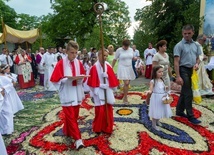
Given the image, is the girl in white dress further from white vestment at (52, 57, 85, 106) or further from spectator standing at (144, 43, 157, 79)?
spectator standing at (144, 43, 157, 79)

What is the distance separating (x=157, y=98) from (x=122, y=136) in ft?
3.53

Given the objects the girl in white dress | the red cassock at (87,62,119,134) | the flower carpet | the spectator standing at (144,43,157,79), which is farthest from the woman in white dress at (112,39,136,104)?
the spectator standing at (144,43,157,79)

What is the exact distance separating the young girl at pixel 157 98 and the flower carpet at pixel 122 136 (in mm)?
380

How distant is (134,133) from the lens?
494cm

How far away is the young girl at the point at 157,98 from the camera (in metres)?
4.94

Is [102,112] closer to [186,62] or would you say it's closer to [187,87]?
[187,87]

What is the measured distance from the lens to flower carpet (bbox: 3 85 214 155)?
428 centimetres

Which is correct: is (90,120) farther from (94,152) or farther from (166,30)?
A: (166,30)

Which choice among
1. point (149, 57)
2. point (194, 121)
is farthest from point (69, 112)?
point (149, 57)

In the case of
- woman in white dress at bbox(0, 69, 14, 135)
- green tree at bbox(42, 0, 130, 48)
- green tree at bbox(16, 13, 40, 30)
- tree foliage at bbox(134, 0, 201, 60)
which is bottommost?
woman in white dress at bbox(0, 69, 14, 135)

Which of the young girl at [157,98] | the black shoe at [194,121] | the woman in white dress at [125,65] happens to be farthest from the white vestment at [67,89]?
the woman in white dress at [125,65]

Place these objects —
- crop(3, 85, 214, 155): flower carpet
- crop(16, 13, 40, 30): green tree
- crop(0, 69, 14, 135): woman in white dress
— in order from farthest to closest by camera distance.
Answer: crop(16, 13, 40, 30): green tree → crop(0, 69, 14, 135): woman in white dress → crop(3, 85, 214, 155): flower carpet

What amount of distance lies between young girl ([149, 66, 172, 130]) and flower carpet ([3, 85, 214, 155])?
1.25ft

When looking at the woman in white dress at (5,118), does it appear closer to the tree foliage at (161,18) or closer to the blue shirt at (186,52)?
the blue shirt at (186,52)
